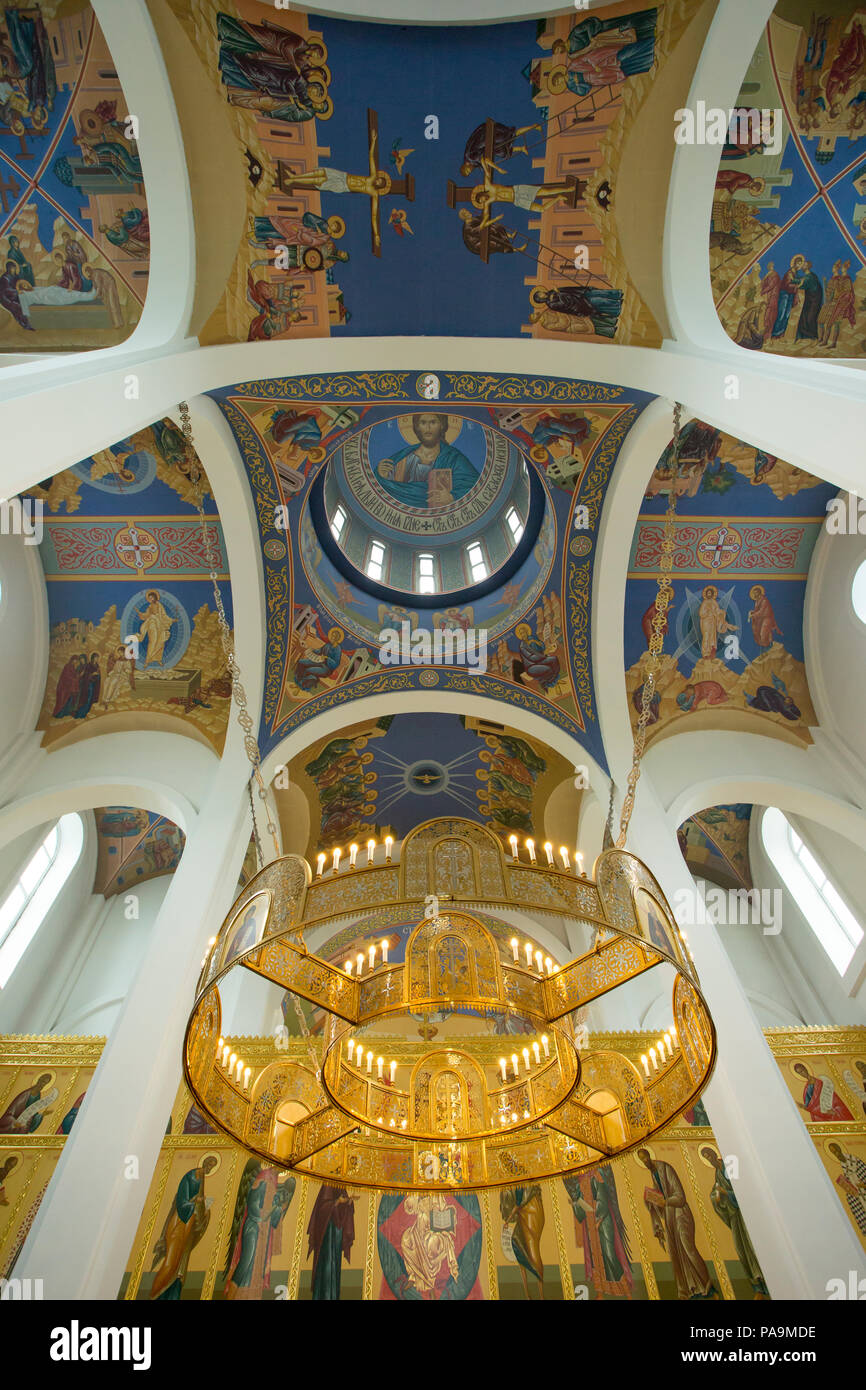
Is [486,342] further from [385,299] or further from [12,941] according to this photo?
[12,941]

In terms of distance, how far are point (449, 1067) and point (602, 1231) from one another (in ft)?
8.63

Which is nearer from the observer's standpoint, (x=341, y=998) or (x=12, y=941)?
(x=341, y=998)

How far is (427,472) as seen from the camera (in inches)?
496

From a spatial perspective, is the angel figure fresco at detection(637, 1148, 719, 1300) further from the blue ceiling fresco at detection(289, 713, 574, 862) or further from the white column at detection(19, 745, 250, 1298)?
the blue ceiling fresco at detection(289, 713, 574, 862)

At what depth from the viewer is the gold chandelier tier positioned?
167 inches

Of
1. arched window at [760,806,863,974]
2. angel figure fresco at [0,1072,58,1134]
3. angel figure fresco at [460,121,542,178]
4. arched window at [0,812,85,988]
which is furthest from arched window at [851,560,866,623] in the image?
arched window at [0,812,85,988]

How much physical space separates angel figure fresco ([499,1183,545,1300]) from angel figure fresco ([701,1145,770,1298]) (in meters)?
1.52

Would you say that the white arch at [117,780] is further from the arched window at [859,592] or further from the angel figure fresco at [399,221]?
the arched window at [859,592]

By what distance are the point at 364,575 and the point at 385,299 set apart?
14.3ft

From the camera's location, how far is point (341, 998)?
4.60 meters

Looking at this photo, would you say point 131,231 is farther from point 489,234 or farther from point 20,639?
point 20,639

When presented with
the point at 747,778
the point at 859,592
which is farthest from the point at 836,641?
the point at 747,778

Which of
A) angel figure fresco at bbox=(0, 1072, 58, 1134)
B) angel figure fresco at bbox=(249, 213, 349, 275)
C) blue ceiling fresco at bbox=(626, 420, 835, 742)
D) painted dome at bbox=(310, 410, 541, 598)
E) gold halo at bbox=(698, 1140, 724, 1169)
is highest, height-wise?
painted dome at bbox=(310, 410, 541, 598)
